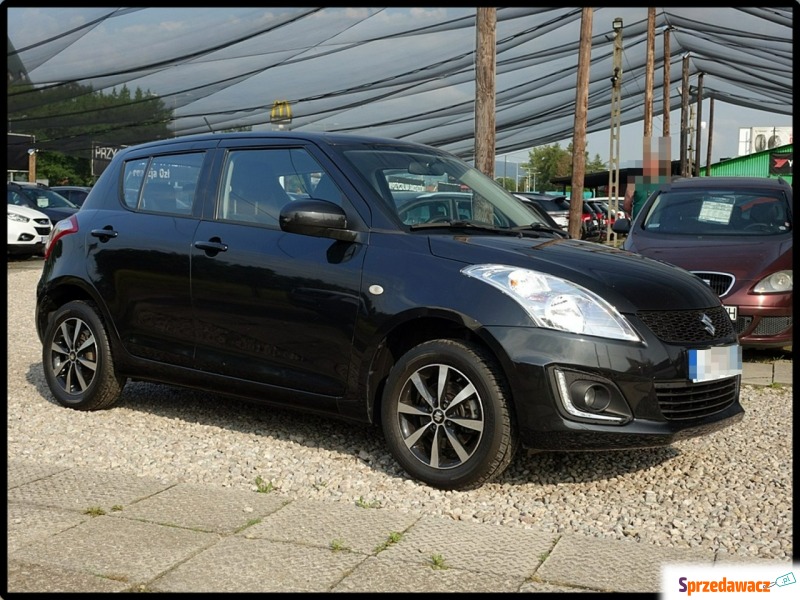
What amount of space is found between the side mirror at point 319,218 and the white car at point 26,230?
17.2 metres

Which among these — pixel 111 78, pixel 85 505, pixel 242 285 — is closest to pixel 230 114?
pixel 111 78

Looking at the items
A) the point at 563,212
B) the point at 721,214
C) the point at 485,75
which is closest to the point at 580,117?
the point at 563,212

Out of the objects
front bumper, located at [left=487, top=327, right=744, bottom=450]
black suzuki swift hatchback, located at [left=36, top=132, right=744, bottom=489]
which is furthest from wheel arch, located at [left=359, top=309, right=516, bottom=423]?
front bumper, located at [left=487, top=327, right=744, bottom=450]

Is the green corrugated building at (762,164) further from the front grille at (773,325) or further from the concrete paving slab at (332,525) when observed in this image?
the concrete paving slab at (332,525)

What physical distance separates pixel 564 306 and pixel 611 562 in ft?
4.05

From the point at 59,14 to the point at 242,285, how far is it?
25.6 feet

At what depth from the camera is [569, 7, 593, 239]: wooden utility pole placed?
20422mm

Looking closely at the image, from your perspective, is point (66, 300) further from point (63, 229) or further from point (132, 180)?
point (132, 180)

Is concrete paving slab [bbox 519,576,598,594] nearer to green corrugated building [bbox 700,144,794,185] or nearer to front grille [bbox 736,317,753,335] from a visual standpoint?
front grille [bbox 736,317,753,335]

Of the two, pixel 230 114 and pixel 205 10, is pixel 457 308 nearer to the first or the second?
pixel 205 10

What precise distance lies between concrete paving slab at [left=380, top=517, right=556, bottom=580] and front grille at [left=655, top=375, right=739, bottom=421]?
923 millimetres

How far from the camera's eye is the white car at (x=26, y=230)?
68.1 feet

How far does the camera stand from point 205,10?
1232 centimetres

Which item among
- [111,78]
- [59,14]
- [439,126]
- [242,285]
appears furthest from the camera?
[439,126]
